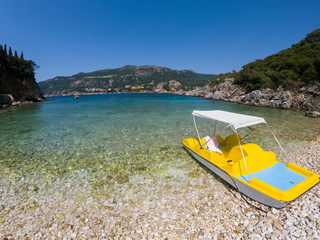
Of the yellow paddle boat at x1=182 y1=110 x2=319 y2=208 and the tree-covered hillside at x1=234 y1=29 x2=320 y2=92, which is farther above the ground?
the tree-covered hillside at x1=234 y1=29 x2=320 y2=92

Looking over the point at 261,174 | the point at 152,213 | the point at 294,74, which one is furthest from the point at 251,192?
the point at 294,74

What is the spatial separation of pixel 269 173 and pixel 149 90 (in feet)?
654

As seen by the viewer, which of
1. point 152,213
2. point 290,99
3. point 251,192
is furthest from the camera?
point 290,99

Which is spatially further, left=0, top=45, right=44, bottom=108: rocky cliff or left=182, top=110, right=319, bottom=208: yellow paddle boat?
left=0, top=45, right=44, bottom=108: rocky cliff

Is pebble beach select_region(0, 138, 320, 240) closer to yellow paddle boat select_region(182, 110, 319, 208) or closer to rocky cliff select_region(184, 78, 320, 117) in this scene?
yellow paddle boat select_region(182, 110, 319, 208)

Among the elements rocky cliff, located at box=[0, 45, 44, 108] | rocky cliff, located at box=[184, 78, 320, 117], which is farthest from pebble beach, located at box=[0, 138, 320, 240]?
rocky cliff, located at box=[0, 45, 44, 108]

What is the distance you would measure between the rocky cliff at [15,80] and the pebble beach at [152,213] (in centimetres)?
5326

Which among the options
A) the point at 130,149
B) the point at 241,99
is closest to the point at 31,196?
the point at 130,149

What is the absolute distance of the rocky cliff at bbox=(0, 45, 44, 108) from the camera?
45906 millimetres

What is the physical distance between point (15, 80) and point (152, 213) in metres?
76.6

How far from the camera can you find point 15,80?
5569 centimetres

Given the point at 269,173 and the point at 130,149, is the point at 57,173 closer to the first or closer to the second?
the point at 130,149

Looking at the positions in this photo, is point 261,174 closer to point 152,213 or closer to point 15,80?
point 152,213

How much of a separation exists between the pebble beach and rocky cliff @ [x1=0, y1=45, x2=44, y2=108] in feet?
175
